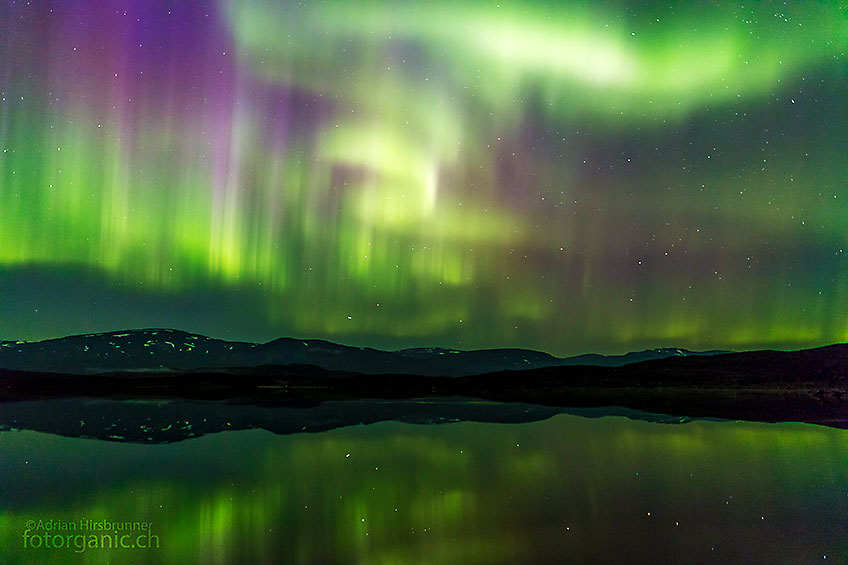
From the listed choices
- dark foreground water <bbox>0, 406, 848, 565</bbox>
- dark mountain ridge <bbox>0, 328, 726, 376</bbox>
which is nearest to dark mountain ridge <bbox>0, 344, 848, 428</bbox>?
dark mountain ridge <bbox>0, 328, 726, 376</bbox>

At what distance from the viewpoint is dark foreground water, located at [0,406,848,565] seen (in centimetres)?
324

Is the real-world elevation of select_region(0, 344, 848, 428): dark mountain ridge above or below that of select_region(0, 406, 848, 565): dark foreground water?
below

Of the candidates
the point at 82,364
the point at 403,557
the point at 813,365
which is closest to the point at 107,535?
the point at 403,557

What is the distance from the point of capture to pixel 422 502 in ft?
14.1

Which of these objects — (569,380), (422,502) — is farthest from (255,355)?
(422,502)

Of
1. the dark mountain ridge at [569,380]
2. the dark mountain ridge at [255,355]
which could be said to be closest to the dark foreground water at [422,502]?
the dark mountain ridge at [569,380]

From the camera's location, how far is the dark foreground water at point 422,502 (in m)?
3.24

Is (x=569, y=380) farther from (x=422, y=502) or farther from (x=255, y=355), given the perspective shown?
(x=255, y=355)

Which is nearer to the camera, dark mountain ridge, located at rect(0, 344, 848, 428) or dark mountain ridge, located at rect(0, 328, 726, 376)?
dark mountain ridge, located at rect(0, 344, 848, 428)

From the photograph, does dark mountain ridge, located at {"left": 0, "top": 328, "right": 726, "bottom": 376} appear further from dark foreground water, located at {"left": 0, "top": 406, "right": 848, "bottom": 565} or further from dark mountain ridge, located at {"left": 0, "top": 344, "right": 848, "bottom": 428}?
A: dark foreground water, located at {"left": 0, "top": 406, "right": 848, "bottom": 565}

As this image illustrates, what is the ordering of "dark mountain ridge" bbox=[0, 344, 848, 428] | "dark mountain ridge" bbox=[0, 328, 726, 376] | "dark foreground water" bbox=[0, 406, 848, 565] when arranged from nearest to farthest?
"dark foreground water" bbox=[0, 406, 848, 565] < "dark mountain ridge" bbox=[0, 344, 848, 428] < "dark mountain ridge" bbox=[0, 328, 726, 376]

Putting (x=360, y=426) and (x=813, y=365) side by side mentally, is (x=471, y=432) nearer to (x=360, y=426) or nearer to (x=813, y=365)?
(x=360, y=426)

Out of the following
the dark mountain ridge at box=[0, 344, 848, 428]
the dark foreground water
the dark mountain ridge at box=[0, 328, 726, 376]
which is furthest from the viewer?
the dark mountain ridge at box=[0, 328, 726, 376]

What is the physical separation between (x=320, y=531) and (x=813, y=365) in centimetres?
→ 4690
